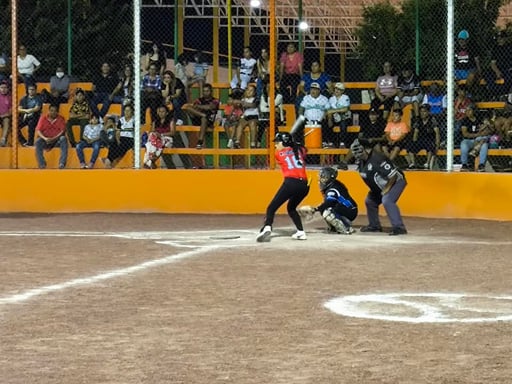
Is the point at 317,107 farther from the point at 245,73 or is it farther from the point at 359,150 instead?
the point at 359,150

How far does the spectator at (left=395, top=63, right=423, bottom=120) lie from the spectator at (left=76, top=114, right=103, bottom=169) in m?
5.64

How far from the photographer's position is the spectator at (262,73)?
19.7 metres

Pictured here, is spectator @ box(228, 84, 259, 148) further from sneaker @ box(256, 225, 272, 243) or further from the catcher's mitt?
sneaker @ box(256, 225, 272, 243)

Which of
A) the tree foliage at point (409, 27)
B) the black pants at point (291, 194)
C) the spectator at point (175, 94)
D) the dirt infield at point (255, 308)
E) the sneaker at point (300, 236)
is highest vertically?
the tree foliage at point (409, 27)

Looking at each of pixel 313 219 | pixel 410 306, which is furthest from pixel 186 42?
pixel 410 306

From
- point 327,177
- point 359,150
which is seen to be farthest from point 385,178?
point 327,177

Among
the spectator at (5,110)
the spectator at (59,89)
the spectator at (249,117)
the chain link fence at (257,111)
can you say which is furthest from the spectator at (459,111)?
the spectator at (5,110)

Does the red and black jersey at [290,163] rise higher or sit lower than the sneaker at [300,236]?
higher

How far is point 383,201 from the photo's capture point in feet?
48.1

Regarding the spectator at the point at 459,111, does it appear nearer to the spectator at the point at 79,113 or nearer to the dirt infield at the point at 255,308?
the dirt infield at the point at 255,308

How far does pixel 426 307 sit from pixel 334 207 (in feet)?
21.3

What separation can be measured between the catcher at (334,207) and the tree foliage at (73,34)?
1106 cm

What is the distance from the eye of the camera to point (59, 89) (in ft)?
A: 72.0

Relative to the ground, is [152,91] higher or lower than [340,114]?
higher
